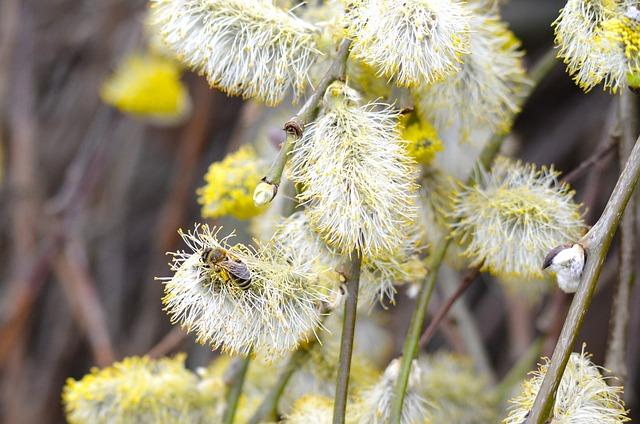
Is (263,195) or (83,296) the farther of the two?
(83,296)

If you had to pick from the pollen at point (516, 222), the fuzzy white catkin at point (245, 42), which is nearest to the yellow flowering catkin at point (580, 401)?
the pollen at point (516, 222)

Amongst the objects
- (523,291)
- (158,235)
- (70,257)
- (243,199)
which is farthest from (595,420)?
(158,235)

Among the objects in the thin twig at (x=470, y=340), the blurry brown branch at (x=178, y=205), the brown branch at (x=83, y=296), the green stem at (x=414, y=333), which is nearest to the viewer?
the green stem at (x=414, y=333)

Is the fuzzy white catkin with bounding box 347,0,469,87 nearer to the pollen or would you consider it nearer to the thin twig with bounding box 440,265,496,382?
the pollen

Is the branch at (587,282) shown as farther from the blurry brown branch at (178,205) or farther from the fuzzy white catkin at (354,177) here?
the blurry brown branch at (178,205)

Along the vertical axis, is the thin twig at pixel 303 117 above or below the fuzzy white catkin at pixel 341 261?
above

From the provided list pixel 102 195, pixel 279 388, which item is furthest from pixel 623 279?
pixel 102 195

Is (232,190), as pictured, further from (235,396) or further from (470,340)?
(470,340)
